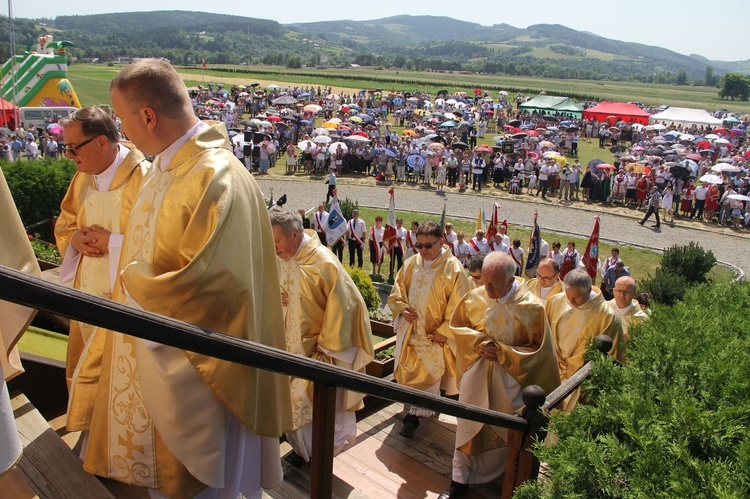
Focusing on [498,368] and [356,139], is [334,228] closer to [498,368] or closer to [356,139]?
[498,368]

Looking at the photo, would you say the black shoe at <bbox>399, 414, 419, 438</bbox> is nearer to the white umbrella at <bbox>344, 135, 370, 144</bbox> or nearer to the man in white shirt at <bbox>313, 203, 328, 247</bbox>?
the man in white shirt at <bbox>313, 203, 328, 247</bbox>

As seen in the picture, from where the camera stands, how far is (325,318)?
512 centimetres

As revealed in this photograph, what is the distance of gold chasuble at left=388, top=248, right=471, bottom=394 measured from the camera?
6.42 meters

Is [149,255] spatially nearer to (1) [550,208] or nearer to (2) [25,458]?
(2) [25,458]

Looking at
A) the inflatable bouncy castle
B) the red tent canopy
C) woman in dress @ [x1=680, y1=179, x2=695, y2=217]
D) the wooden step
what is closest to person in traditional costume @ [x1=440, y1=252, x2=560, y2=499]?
the wooden step

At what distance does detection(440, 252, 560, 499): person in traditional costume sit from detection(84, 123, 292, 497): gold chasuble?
2.51 meters

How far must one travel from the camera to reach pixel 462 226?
21516mm

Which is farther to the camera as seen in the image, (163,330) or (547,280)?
(547,280)

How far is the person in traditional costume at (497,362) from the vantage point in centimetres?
499

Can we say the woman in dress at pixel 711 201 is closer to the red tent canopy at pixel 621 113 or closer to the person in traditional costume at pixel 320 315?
the person in traditional costume at pixel 320 315

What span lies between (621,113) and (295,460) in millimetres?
51796

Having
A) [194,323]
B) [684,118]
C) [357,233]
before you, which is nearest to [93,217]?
[194,323]

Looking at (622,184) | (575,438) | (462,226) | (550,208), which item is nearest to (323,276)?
(575,438)

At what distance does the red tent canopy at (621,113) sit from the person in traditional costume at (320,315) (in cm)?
5046
